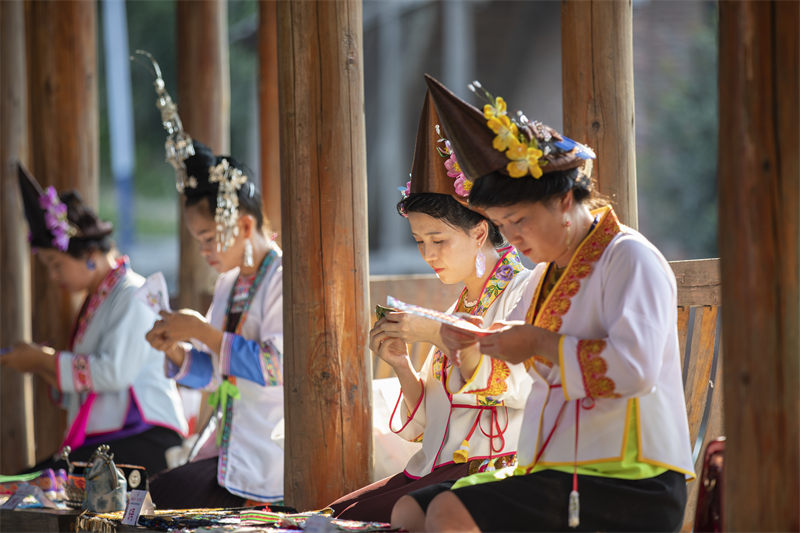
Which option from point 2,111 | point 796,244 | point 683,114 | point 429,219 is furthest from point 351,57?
point 683,114

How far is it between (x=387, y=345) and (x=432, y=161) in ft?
1.98

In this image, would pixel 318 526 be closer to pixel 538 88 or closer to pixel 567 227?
pixel 567 227

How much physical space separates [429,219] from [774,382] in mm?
1288

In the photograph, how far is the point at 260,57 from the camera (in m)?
5.61

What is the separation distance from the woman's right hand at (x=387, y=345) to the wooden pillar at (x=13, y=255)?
11.9 ft

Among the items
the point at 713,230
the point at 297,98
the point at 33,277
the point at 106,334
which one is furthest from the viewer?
the point at 713,230

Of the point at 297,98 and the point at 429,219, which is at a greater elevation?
the point at 297,98

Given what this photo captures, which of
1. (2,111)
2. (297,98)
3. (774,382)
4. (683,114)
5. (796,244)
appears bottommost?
(774,382)

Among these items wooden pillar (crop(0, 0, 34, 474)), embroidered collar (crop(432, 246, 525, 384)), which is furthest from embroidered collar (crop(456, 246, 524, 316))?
wooden pillar (crop(0, 0, 34, 474))

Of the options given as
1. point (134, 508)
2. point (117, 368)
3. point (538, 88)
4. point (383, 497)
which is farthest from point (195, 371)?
point (538, 88)

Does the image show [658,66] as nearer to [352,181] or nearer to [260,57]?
[260,57]

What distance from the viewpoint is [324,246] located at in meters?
3.30

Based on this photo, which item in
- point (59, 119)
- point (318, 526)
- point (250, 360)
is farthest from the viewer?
point (59, 119)

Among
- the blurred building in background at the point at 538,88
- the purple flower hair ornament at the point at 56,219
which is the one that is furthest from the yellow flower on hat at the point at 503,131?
→ the blurred building in background at the point at 538,88
